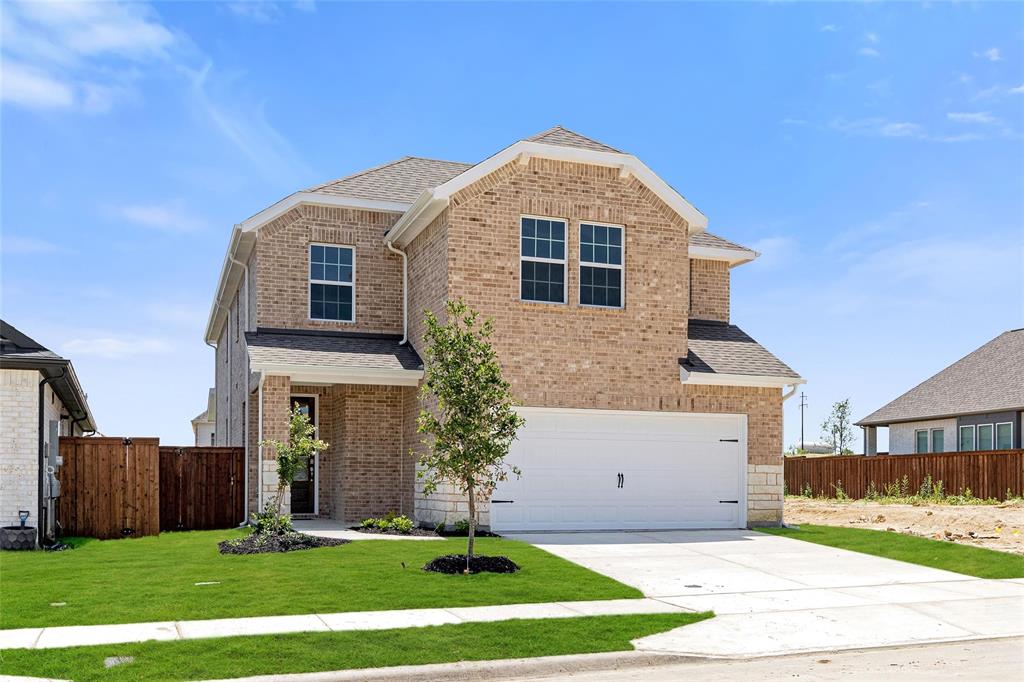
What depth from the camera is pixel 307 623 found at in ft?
33.1

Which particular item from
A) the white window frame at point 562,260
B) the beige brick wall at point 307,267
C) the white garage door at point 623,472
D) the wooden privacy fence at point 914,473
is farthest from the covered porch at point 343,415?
the wooden privacy fence at point 914,473

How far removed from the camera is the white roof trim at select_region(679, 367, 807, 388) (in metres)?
19.3

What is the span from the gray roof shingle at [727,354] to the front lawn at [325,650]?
9.95 m

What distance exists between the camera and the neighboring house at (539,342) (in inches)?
730

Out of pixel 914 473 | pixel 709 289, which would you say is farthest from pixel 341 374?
pixel 914 473

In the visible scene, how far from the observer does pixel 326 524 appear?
2027 cm

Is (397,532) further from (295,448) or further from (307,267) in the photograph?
(307,267)

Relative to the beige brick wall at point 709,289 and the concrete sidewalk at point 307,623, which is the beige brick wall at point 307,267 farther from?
the concrete sidewalk at point 307,623

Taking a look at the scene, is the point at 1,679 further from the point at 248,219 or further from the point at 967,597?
the point at 248,219

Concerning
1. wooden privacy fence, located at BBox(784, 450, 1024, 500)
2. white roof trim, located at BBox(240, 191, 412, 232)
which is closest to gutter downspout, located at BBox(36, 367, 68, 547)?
white roof trim, located at BBox(240, 191, 412, 232)

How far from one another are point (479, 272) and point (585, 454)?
12.9 ft

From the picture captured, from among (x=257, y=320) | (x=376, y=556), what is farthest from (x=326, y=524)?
(x=376, y=556)

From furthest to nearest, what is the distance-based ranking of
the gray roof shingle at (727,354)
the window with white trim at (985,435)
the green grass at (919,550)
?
the window with white trim at (985,435) < the gray roof shingle at (727,354) < the green grass at (919,550)

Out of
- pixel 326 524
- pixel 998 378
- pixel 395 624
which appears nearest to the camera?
pixel 395 624
